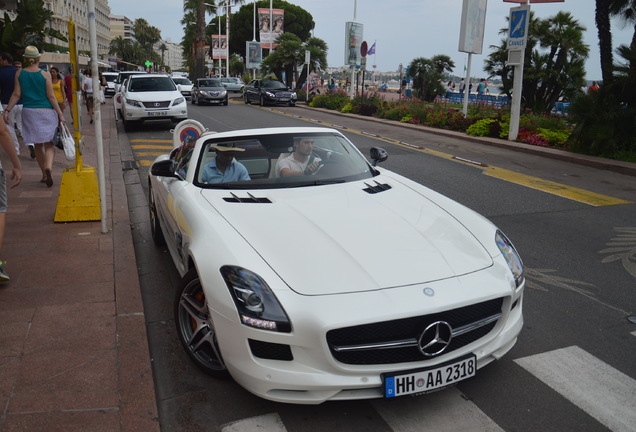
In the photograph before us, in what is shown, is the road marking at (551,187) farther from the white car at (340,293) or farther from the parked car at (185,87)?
the parked car at (185,87)

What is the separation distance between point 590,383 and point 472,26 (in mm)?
19749

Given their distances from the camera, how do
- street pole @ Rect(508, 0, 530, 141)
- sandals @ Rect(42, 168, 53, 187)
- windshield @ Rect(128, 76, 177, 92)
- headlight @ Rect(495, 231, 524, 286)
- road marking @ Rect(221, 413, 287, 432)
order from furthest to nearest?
windshield @ Rect(128, 76, 177, 92)
street pole @ Rect(508, 0, 530, 141)
sandals @ Rect(42, 168, 53, 187)
headlight @ Rect(495, 231, 524, 286)
road marking @ Rect(221, 413, 287, 432)

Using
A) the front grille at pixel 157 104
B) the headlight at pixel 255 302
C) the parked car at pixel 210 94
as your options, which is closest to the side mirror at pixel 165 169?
the headlight at pixel 255 302

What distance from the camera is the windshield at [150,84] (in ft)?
61.6

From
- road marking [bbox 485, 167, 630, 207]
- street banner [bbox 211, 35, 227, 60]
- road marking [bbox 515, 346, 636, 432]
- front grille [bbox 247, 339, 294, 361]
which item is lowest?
road marking [bbox 515, 346, 636, 432]

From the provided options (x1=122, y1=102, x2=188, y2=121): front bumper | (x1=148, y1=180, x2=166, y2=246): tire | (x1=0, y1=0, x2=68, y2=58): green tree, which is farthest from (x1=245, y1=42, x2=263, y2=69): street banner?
(x1=148, y1=180, x2=166, y2=246): tire

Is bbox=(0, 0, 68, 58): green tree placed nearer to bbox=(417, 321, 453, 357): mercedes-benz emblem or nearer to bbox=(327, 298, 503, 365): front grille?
bbox=(327, 298, 503, 365): front grille

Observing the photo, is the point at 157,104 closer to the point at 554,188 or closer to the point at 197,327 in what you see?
the point at 554,188

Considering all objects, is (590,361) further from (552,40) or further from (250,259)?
(552,40)

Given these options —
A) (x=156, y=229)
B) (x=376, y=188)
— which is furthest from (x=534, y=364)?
(x=156, y=229)

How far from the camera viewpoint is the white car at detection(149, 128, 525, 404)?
291cm

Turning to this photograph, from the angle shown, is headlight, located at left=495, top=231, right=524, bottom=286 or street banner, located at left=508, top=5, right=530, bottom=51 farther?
street banner, located at left=508, top=5, right=530, bottom=51

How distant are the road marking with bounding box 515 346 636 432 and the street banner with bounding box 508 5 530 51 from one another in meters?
14.6

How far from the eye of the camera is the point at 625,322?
4445mm
